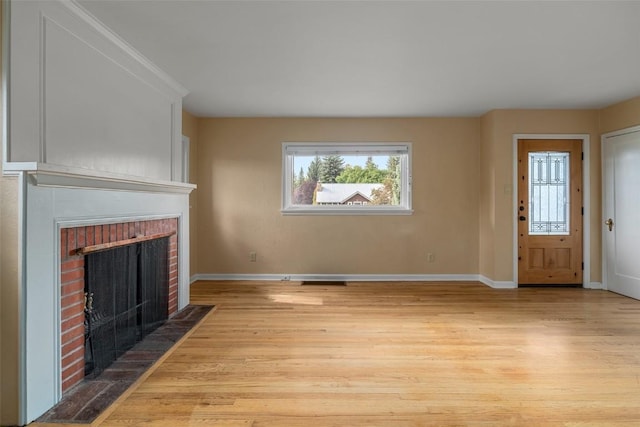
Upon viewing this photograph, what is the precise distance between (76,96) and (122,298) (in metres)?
1.42

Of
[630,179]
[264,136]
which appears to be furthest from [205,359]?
[630,179]

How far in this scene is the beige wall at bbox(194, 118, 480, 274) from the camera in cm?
530

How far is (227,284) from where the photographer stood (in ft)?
16.5

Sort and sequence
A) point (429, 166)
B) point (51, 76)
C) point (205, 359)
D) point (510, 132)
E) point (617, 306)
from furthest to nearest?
point (429, 166), point (510, 132), point (617, 306), point (205, 359), point (51, 76)

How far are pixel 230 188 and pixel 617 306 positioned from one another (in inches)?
194

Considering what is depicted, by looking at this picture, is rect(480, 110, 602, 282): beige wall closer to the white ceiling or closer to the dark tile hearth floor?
the white ceiling

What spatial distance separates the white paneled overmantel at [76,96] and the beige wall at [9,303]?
202 mm

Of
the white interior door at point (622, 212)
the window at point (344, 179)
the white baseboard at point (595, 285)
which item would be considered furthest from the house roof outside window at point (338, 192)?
the white baseboard at point (595, 285)

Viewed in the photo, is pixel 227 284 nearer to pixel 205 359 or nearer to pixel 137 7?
pixel 205 359

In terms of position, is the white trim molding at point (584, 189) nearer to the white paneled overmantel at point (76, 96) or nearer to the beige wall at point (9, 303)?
the white paneled overmantel at point (76, 96)

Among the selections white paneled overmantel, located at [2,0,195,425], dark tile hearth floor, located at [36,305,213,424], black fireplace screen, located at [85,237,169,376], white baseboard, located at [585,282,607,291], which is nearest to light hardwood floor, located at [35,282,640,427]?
dark tile hearth floor, located at [36,305,213,424]

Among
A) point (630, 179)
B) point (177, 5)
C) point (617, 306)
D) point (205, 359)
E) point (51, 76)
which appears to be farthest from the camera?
point (630, 179)

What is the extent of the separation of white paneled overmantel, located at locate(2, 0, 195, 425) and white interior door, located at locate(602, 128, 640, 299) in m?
5.24

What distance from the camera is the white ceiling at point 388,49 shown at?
93.6 inches
